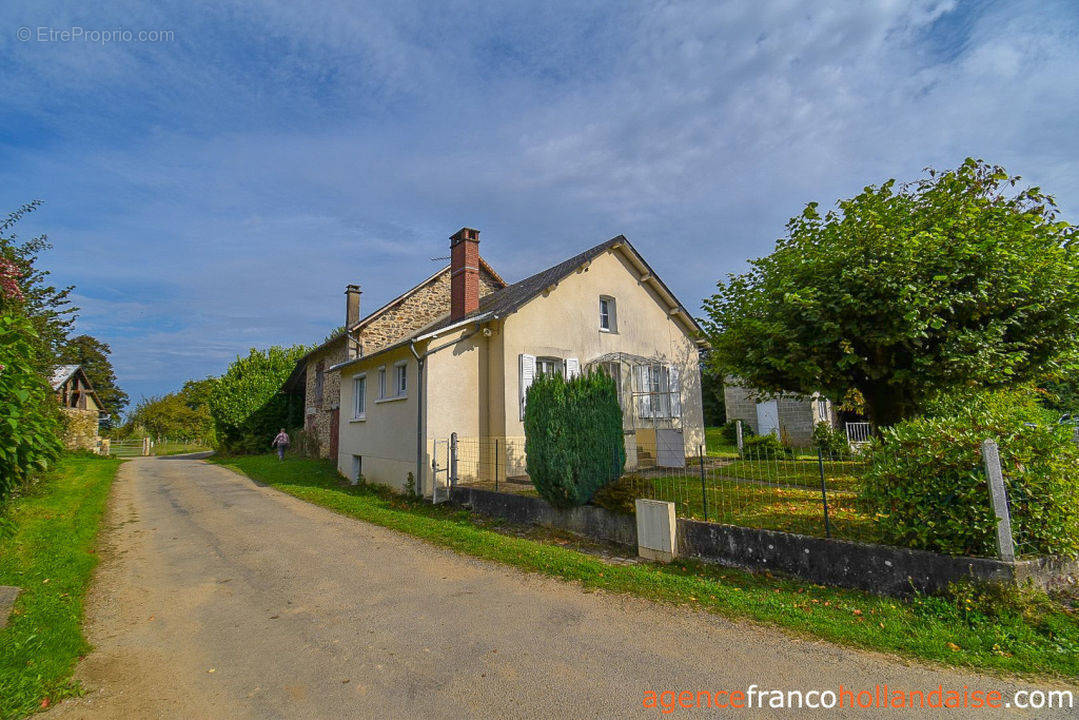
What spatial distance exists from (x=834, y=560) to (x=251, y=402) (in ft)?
99.8

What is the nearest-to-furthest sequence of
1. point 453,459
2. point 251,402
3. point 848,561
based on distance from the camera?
1. point 848,561
2. point 453,459
3. point 251,402

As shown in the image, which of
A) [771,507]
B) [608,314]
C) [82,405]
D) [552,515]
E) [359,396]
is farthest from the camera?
[82,405]

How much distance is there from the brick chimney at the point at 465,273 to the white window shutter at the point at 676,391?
21.5 ft

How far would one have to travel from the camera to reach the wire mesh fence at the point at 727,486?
23.0 ft

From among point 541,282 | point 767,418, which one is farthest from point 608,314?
point 767,418

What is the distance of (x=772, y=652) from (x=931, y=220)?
30.2ft

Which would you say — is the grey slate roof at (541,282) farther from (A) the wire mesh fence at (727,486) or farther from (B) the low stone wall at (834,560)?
(B) the low stone wall at (834,560)

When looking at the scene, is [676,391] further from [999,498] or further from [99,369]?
[99,369]

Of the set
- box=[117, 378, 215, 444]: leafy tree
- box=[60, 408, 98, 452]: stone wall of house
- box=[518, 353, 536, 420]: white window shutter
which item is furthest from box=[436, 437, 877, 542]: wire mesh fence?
box=[117, 378, 215, 444]: leafy tree

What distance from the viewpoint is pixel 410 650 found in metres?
4.51

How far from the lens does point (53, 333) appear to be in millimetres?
13492

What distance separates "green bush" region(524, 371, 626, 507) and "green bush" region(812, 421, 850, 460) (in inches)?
524

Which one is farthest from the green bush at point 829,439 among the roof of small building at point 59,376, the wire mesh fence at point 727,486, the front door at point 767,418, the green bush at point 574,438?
the roof of small building at point 59,376

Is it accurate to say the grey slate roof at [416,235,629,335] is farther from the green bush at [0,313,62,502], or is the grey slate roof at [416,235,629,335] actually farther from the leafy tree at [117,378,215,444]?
the leafy tree at [117,378,215,444]
